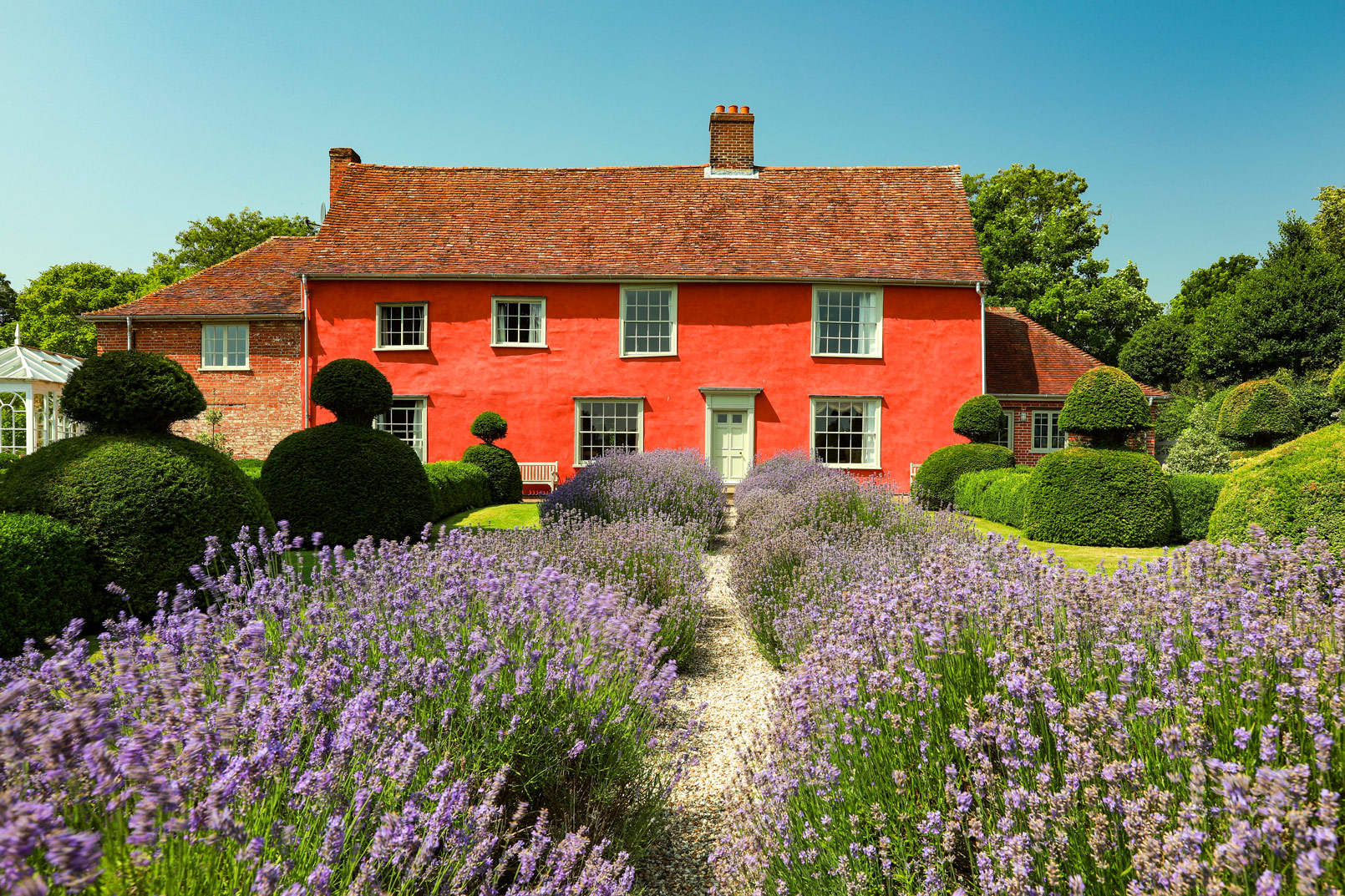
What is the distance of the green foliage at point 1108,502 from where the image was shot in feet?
29.3

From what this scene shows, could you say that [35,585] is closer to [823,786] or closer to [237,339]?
[823,786]

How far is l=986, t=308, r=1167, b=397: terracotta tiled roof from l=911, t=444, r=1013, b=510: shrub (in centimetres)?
461

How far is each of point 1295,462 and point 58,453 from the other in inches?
396

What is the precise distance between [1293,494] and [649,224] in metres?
14.4

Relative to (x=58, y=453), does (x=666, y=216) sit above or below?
above

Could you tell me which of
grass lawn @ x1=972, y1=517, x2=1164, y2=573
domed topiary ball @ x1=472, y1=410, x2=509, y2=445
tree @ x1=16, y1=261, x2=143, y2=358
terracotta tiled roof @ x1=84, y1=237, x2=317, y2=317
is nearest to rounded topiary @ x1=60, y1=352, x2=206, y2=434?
grass lawn @ x1=972, y1=517, x2=1164, y2=573

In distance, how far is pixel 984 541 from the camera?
3.86 meters

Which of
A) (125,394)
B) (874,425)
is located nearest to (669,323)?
(874,425)

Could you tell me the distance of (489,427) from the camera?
15.7 m

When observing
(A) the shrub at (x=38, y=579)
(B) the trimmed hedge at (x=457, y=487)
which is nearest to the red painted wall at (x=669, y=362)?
(B) the trimmed hedge at (x=457, y=487)

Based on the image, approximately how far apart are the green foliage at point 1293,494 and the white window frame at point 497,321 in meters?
13.5

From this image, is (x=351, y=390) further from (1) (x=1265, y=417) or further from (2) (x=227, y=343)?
(1) (x=1265, y=417)

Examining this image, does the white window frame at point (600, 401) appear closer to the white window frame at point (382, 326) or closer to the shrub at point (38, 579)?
the white window frame at point (382, 326)

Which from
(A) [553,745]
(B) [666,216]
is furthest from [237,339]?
(A) [553,745]
